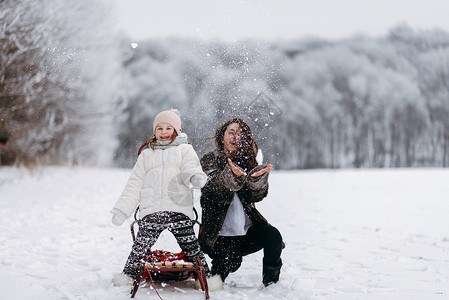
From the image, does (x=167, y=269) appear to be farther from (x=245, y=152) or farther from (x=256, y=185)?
(x=245, y=152)

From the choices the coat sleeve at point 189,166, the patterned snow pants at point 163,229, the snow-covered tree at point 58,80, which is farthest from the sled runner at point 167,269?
the snow-covered tree at point 58,80

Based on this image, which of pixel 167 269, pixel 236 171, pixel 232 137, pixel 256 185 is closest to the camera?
pixel 167 269

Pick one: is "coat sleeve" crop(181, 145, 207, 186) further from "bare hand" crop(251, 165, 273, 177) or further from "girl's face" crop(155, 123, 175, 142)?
"bare hand" crop(251, 165, 273, 177)

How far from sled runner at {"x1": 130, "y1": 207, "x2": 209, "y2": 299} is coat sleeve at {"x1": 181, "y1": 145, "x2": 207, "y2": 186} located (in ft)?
1.52

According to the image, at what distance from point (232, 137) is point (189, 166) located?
46cm

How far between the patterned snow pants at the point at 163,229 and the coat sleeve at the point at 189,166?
0.88 ft

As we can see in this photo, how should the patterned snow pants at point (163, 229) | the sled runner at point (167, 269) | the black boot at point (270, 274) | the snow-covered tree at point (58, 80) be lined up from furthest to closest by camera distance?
the snow-covered tree at point (58, 80)
the black boot at point (270, 274)
the patterned snow pants at point (163, 229)
the sled runner at point (167, 269)

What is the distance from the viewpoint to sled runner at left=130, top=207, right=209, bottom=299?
3309 millimetres

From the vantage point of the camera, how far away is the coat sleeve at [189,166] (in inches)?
135

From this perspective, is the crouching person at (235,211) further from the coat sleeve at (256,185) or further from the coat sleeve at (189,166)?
the coat sleeve at (189,166)

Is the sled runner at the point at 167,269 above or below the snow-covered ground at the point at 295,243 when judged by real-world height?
above

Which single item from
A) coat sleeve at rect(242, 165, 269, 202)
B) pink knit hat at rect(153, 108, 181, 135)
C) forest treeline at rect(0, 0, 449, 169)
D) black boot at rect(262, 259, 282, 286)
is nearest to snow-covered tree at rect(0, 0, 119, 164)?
forest treeline at rect(0, 0, 449, 169)

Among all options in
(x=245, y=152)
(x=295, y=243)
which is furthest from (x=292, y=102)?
(x=245, y=152)

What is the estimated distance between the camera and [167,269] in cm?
331
